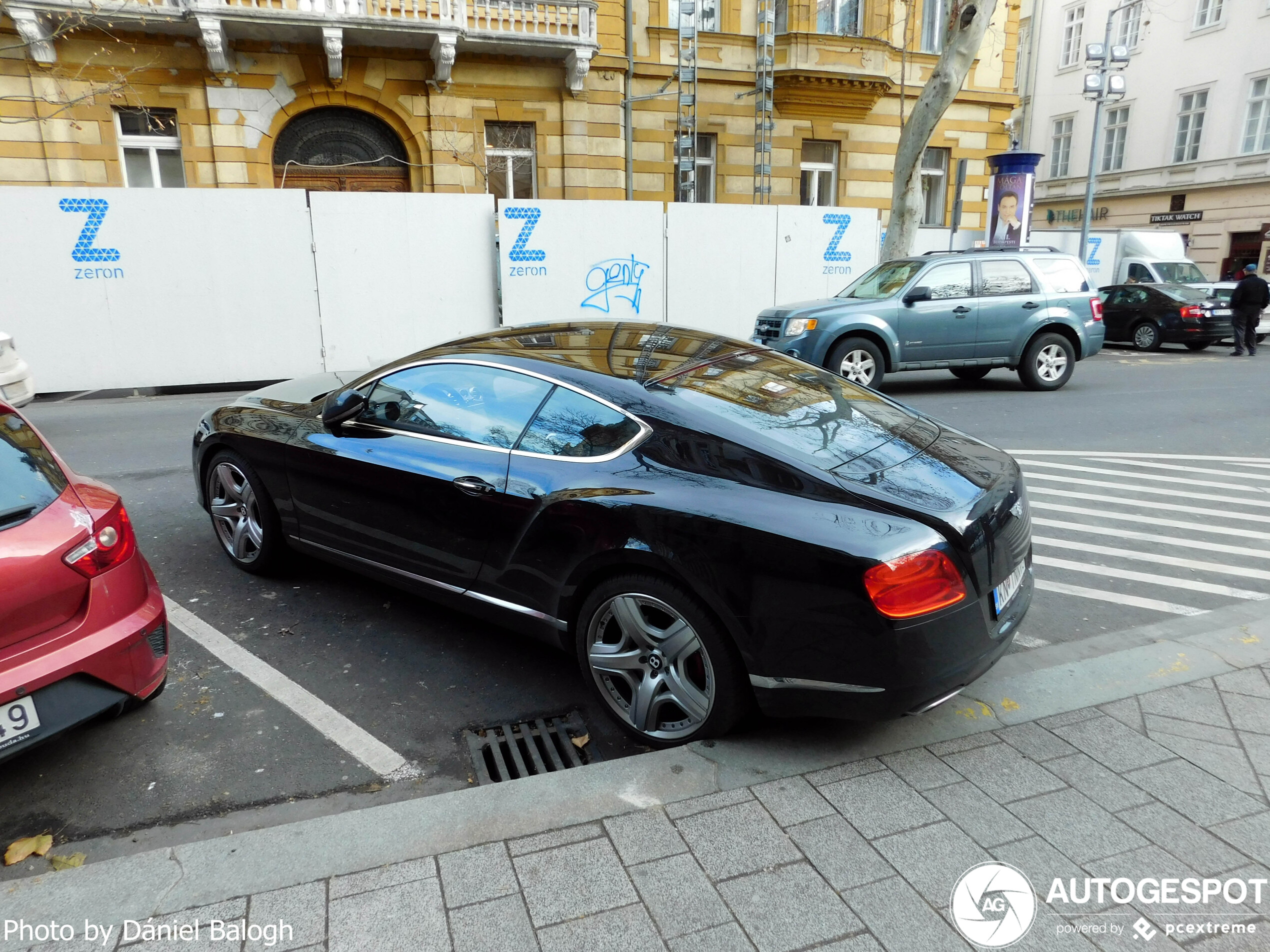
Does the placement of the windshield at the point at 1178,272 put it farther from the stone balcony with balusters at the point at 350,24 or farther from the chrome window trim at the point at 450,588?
the chrome window trim at the point at 450,588

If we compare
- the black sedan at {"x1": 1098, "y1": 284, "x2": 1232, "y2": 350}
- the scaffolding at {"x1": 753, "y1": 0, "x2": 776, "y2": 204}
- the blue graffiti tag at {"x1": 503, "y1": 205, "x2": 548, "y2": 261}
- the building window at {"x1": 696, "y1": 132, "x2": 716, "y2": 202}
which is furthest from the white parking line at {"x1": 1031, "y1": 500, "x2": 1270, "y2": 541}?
the building window at {"x1": 696, "y1": 132, "x2": 716, "y2": 202}

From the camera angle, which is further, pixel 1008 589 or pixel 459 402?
pixel 459 402

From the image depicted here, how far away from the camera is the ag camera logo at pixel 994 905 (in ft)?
7.22

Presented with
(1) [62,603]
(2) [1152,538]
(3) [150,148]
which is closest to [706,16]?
(3) [150,148]

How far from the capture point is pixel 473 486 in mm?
3510

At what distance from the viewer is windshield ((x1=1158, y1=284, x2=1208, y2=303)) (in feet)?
58.4

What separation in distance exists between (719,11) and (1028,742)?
2123 centimetres

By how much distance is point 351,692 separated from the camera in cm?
360

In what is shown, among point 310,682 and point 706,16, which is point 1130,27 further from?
point 310,682

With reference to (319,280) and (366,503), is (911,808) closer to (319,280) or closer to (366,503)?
(366,503)

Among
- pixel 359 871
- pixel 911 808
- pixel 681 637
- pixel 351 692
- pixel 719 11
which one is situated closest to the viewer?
pixel 359 871

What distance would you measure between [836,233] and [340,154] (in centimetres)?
1052

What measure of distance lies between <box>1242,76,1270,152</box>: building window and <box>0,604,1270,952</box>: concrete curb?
34252 mm

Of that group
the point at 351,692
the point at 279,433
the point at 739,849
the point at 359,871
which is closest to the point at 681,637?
the point at 739,849
